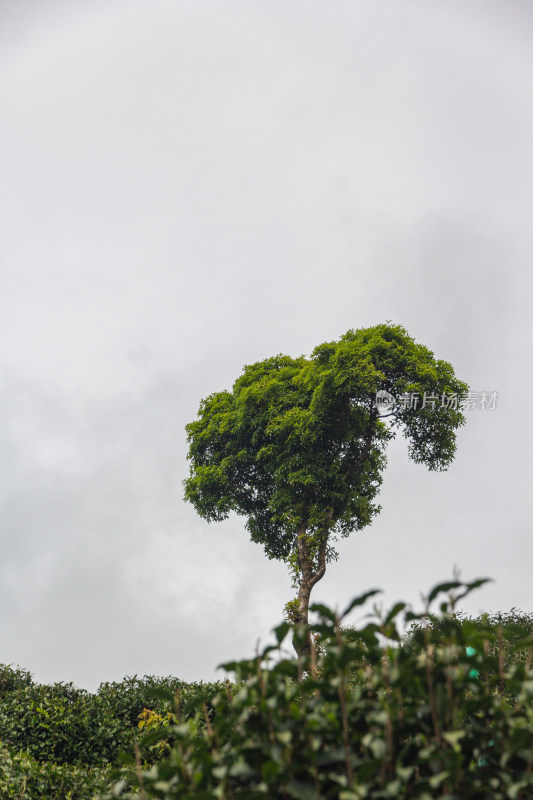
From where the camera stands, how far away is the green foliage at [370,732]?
88.9 inches

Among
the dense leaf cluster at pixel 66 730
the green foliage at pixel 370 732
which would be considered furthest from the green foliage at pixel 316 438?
the green foliage at pixel 370 732

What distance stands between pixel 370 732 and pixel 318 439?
18.6 meters

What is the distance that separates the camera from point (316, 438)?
2053 centimetres

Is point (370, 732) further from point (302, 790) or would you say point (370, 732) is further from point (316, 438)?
point (316, 438)

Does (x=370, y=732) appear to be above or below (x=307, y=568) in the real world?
below

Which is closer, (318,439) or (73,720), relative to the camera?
(73,720)

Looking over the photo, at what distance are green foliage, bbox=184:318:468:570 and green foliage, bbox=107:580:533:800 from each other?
56.6 ft

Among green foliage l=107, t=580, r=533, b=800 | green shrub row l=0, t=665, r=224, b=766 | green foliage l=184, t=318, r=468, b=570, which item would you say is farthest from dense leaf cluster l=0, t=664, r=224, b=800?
green foliage l=184, t=318, r=468, b=570

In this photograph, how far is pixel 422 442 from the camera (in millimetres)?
22328

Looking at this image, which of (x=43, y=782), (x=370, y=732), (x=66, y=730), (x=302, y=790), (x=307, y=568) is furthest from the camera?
(x=307, y=568)

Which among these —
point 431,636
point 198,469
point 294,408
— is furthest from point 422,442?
point 431,636

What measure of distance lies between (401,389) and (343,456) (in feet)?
9.84

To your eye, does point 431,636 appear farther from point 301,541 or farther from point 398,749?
point 301,541

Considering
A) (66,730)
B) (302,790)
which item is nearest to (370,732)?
(302,790)
